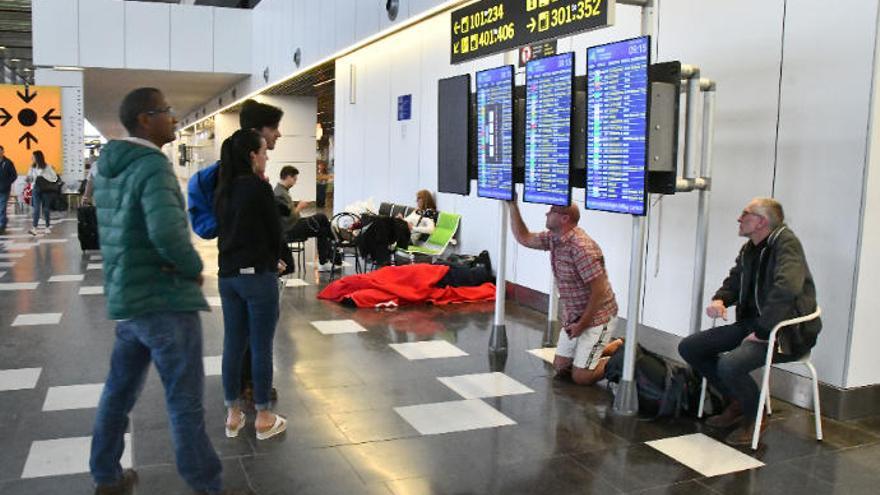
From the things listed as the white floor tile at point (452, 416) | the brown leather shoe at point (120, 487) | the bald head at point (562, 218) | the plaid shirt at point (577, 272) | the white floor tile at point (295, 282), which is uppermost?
the bald head at point (562, 218)

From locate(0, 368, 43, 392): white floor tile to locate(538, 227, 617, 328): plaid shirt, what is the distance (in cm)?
322

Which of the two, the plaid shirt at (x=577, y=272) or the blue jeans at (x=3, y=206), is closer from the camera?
the plaid shirt at (x=577, y=272)

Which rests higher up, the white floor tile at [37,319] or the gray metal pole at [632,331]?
the gray metal pole at [632,331]

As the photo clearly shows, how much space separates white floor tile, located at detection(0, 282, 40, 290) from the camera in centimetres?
770

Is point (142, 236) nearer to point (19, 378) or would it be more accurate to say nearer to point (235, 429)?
point (235, 429)

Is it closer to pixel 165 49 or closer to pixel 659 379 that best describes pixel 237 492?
pixel 659 379

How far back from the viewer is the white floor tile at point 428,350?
5.33m

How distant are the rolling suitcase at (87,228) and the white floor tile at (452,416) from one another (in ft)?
25.7

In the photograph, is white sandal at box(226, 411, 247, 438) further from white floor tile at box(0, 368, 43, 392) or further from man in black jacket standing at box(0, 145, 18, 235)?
man in black jacket standing at box(0, 145, 18, 235)

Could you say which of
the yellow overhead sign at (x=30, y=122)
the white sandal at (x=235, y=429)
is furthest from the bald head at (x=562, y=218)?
the yellow overhead sign at (x=30, y=122)

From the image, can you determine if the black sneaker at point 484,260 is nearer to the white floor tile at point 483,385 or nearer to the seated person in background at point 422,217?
the seated person in background at point 422,217

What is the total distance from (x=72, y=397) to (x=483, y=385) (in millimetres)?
2360

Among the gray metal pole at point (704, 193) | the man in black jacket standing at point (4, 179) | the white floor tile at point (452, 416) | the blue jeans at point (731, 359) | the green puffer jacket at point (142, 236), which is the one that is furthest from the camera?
the man in black jacket standing at point (4, 179)

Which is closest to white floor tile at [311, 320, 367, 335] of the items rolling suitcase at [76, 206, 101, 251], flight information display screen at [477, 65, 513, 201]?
flight information display screen at [477, 65, 513, 201]
